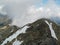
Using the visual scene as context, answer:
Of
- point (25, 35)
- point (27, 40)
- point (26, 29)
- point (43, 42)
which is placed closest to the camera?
point (43, 42)

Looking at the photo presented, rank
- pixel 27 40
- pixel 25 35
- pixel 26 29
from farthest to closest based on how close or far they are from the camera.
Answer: pixel 26 29
pixel 25 35
pixel 27 40

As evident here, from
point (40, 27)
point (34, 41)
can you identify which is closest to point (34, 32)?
point (40, 27)

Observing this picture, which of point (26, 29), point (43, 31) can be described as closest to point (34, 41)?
point (43, 31)

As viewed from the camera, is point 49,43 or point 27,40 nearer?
point 49,43

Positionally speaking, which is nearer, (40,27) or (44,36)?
(44,36)

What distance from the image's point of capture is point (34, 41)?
443 ft

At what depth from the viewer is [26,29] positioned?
162 metres

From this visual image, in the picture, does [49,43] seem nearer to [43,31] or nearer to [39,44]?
[39,44]

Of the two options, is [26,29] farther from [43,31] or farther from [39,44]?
[39,44]

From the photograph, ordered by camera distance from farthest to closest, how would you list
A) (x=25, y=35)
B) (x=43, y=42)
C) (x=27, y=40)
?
1. (x=25, y=35)
2. (x=27, y=40)
3. (x=43, y=42)

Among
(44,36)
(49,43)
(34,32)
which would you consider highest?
(34,32)

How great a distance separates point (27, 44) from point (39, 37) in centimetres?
1186

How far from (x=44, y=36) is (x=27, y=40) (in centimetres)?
1224

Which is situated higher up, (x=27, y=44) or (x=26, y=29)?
(x=26, y=29)
